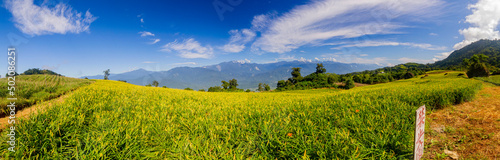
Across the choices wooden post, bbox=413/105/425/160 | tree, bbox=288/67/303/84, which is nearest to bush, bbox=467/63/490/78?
wooden post, bbox=413/105/425/160

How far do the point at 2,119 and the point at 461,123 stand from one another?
13252 millimetres

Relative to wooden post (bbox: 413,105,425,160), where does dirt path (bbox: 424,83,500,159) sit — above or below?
below

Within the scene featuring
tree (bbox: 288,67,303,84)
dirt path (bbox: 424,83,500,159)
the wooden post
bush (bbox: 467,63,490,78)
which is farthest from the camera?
tree (bbox: 288,67,303,84)

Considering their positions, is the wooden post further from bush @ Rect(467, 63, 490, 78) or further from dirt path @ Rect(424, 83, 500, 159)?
bush @ Rect(467, 63, 490, 78)

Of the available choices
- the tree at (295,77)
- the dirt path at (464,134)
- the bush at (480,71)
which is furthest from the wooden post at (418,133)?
the tree at (295,77)

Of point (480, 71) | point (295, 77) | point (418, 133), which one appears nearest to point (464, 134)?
point (418, 133)

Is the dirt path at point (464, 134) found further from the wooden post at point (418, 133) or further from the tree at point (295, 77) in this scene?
the tree at point (295, 77)

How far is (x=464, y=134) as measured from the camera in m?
3.69

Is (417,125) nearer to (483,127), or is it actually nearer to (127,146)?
(483,127)

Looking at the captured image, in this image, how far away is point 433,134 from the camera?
3.89 metres

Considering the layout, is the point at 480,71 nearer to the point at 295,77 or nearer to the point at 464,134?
the point at 464,134

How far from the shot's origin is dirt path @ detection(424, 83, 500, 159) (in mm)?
3029

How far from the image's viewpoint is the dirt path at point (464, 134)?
303 cm

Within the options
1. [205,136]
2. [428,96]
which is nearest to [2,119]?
[205,136]
